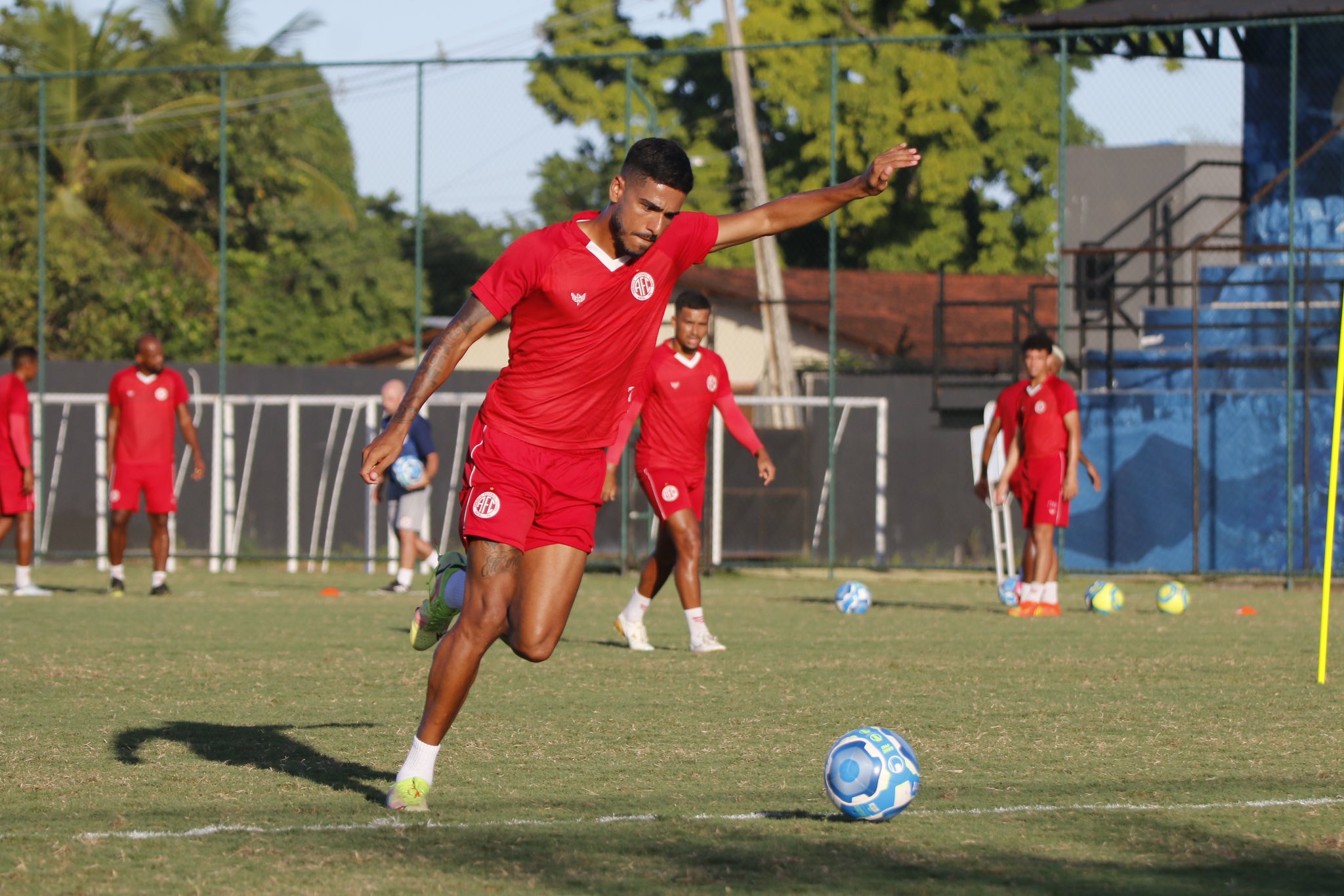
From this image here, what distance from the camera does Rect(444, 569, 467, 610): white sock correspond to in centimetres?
548

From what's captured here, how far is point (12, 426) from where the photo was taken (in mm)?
14008

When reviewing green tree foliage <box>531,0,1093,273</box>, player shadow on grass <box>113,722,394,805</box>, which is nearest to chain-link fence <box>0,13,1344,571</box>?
green tree foliage <box>531,0,1093,273</box>

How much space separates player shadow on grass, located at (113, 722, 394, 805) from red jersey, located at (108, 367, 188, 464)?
768cm

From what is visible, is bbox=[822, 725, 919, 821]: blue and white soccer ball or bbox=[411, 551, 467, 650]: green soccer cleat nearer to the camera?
bbox=[822, 725, 919, 821]: blue and white soccer ball

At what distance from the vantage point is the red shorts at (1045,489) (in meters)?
12.9

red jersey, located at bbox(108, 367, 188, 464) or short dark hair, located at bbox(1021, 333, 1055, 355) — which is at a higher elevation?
short dark hair, located at bbox(1021, 333, 1055, 355)

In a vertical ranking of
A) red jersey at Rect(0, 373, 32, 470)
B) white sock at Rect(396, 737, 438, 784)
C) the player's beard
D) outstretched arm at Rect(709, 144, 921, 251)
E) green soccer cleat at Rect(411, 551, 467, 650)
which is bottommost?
white sock at Rect(396, 737, 438, 784)

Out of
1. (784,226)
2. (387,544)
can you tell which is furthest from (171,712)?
(387,544)

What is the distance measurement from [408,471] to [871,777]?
10.7 m

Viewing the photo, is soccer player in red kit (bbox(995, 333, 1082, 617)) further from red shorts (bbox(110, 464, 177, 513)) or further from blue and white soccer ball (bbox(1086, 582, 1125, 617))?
red shorts (bbox(110, 464, 177, 513))

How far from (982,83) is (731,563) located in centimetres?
1903

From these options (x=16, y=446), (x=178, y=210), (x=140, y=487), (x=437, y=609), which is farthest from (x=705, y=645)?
(x=178, y=210)

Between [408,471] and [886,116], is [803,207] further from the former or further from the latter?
[886,116]

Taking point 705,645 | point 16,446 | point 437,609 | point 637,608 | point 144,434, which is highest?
point 144,434
